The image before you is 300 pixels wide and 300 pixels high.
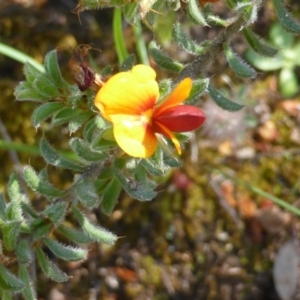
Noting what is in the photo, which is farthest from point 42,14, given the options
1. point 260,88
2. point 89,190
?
point 89,190

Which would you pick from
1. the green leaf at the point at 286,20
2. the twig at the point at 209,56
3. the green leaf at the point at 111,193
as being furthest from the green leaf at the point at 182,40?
the green leaf at the point at 111,193

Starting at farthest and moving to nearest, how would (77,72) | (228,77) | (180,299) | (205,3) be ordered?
(228,77)
(180,299)
(205,3)
(77,72)

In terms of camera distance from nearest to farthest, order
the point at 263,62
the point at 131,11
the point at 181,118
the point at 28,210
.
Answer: the point at 181,118 < the point at 131,11 < the point at 28,210 < the point at 263,62

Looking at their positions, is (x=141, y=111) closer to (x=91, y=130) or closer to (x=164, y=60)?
(x=91, y=130)

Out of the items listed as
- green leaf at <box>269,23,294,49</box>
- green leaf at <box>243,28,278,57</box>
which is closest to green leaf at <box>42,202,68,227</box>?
green leaf at <box>243,28,278,57</box>

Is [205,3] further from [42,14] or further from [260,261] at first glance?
[260,261]

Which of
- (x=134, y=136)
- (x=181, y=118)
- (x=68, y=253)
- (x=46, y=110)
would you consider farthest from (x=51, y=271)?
(x=181, y=118)

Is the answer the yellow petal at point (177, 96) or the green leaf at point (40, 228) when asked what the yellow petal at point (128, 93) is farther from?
the green leaf at point (40, 228)
